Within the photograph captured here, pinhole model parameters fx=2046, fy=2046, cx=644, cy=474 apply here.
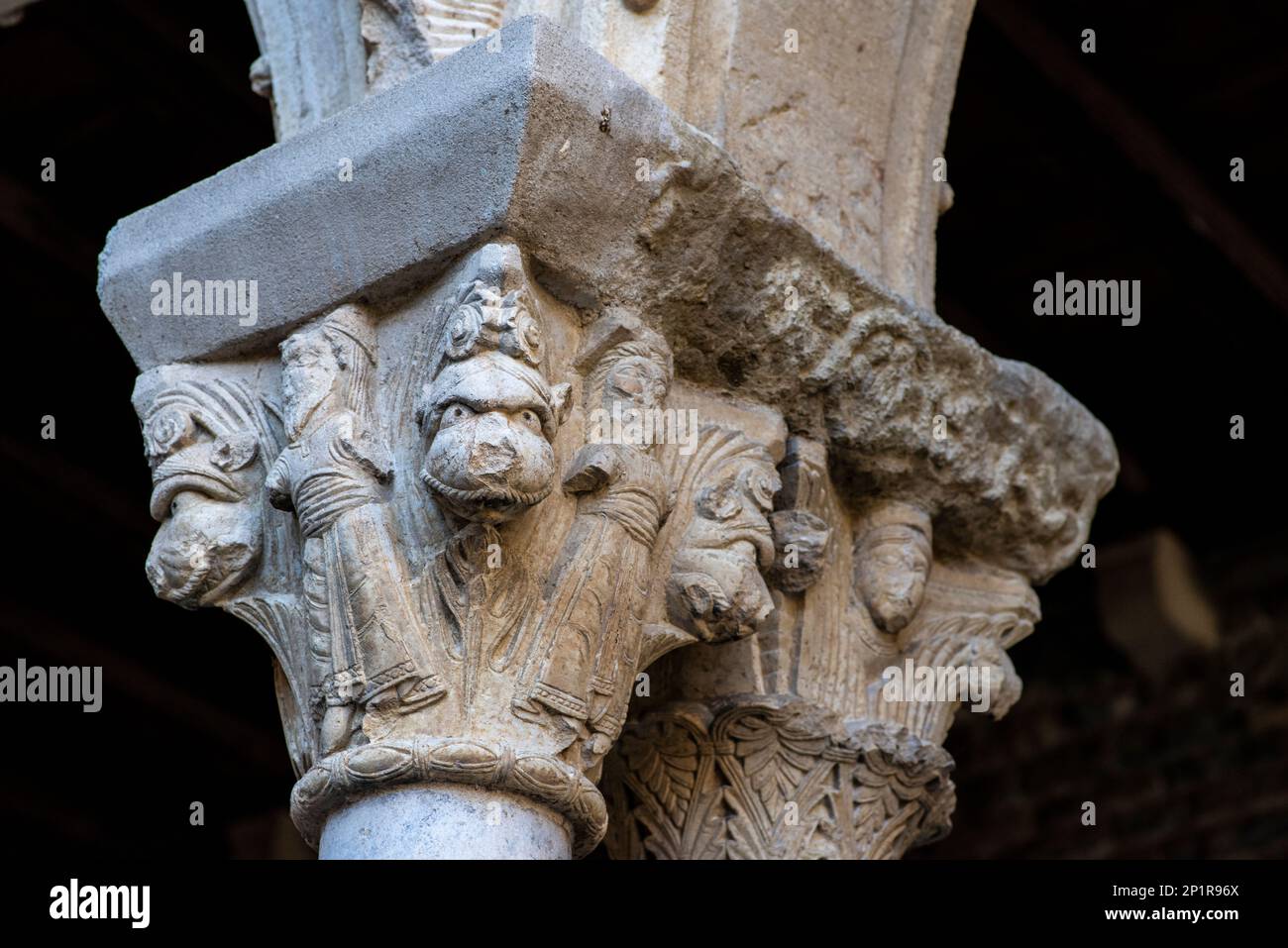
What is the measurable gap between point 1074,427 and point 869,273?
0.40 metres

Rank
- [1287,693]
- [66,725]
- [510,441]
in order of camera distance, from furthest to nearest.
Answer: [66,725] → [1287,693] → [510,441]

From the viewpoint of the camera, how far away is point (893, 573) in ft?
8.30

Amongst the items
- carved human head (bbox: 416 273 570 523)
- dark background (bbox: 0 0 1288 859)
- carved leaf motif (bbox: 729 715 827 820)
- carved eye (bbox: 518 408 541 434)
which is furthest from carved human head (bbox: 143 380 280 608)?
dark background (bbox: 0 0 1288 859)

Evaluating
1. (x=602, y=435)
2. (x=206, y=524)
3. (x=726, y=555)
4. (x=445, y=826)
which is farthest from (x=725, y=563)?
(x=206, y=524)

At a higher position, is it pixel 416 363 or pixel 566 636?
pixel 416 363

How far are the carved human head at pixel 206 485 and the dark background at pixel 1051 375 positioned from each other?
67.8 inches

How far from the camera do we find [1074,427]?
2670 mm

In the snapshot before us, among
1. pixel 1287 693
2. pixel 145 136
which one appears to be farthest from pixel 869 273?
pixel 1287 693

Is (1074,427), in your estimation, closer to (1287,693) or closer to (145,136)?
(145,136)

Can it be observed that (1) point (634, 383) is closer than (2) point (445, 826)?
No

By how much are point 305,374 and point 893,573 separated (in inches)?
31.0

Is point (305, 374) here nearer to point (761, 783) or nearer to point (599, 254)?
point (599, 254)

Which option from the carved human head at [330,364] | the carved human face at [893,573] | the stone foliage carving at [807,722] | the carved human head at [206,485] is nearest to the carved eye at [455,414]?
the carved human head at [330,364]

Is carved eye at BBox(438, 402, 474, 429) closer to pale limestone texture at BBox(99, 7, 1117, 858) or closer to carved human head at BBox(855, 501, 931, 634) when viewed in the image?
pale limestone texture at BBox(99, 7, 1117, 858)
